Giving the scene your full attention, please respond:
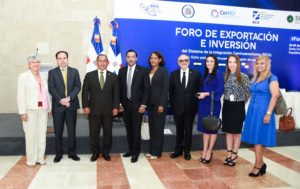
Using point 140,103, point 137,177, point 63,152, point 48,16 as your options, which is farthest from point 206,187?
point 48,16

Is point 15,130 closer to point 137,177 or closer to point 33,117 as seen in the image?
point 33,117

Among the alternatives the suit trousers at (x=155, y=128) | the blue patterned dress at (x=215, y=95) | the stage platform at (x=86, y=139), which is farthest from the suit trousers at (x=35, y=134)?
the blue patterned dress at (x=215, y=95)

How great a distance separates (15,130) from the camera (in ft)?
13.6

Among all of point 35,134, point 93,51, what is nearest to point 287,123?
point 93,51

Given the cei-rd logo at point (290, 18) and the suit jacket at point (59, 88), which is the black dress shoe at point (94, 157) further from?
the cei-rd logo at point (290, 18)

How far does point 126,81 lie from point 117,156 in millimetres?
1193

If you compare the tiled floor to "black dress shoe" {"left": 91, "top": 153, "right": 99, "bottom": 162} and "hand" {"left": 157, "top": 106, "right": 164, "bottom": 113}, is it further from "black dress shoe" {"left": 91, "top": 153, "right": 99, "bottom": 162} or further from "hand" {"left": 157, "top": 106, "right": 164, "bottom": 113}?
"hand" {"left": 157, "top": 106, "right": 164, "bottom": 113}

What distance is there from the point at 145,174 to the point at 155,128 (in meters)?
0.75

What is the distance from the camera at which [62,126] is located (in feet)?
11.6

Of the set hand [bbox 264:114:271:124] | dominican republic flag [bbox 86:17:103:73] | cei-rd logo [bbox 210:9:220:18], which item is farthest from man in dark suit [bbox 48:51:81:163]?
cei-rd logo [bbox 210:9:220:18]

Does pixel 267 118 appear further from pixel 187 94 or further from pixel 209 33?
pixel 209 33

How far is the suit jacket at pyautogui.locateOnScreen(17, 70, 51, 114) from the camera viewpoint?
3203mm

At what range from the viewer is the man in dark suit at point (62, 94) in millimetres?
3439

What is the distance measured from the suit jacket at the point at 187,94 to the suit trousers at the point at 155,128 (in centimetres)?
24
